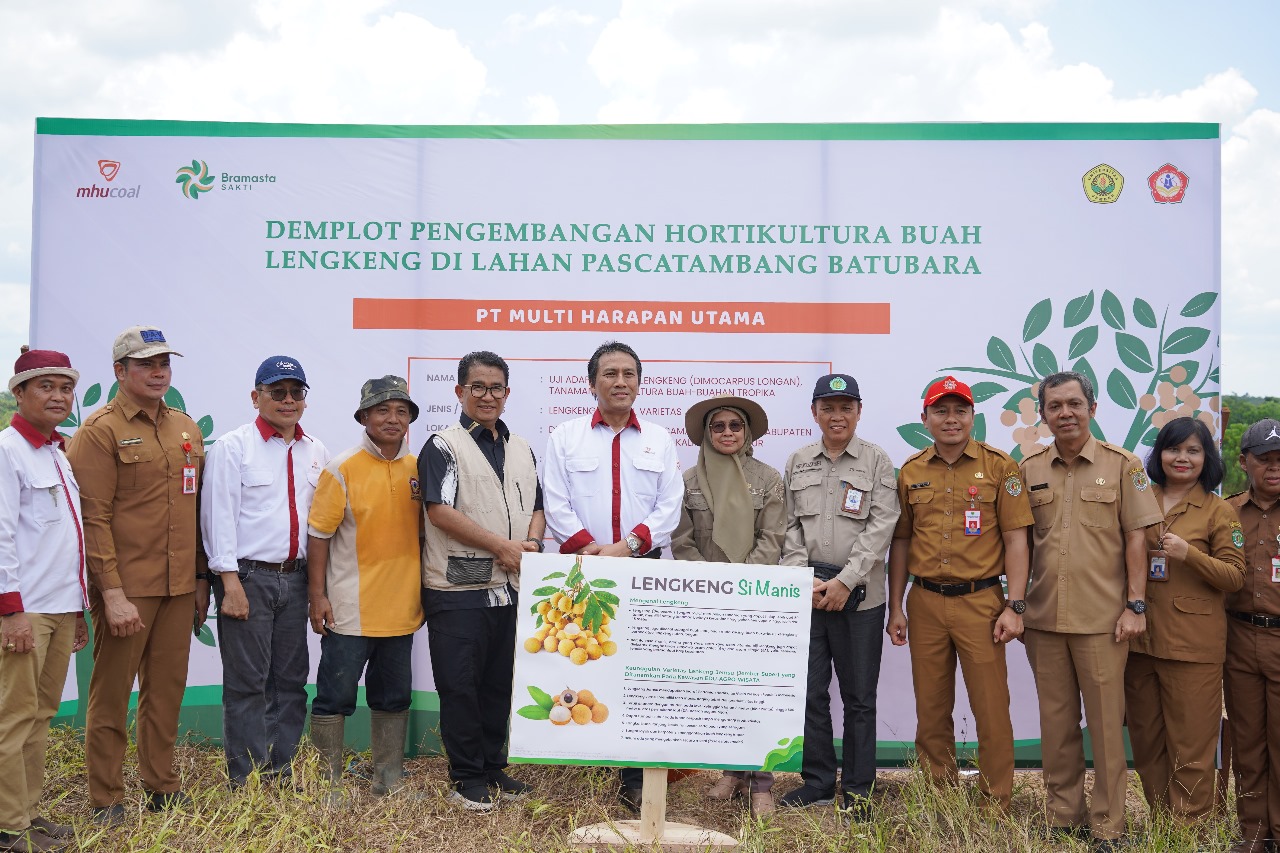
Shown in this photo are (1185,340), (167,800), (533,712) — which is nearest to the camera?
(533,712)

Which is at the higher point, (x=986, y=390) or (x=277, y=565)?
(x=986, y=390)

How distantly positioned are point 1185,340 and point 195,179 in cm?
543

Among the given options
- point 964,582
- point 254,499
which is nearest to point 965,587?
point 964,582

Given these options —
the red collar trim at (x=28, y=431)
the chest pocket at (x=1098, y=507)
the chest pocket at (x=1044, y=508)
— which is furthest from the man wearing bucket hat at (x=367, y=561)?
the chest pocket at (x=1098, y=507)

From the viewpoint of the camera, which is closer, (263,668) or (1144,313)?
(263,668)

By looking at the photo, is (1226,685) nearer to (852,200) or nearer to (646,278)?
(852,200)

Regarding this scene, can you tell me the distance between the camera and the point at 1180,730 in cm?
380

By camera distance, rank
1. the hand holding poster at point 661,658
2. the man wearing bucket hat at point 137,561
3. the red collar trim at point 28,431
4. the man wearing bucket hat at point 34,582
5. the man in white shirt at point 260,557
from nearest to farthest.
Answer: the man wearing bucket hat at point 34,582 < the red collar trim at point 28,431 < the hand holding poster at point 661,658 < the man wearing bucket hat at point 137,561 < the man in white shirt at point 260,557

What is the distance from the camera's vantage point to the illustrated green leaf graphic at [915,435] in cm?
487

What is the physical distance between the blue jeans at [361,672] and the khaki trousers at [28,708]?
0.99 metres

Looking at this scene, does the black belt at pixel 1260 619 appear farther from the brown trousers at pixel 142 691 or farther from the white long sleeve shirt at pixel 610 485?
the brown trousers at pixel 142 691

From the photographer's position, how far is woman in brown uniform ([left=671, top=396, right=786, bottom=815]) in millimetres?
4020

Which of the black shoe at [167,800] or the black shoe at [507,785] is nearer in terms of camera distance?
the black shoe at [167,800]

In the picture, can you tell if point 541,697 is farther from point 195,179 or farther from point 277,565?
point 195,179
